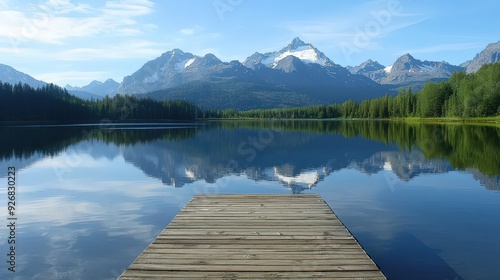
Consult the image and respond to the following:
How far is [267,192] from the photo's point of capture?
941 inches

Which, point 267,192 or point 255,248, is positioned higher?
point 255,248

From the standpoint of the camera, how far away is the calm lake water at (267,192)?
12453 millimetres

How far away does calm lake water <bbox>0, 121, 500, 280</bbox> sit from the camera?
12453 mm

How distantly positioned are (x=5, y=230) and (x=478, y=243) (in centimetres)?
1906

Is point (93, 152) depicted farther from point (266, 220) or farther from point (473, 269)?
point (473, 269)

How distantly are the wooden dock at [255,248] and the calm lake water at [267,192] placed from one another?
226 centimetres

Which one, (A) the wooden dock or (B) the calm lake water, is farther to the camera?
(B) the calm lake water

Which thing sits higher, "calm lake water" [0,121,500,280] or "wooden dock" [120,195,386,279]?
"wooden dock" [120,195,386,279]

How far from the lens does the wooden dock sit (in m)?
8.45

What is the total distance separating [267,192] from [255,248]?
45.9 feet

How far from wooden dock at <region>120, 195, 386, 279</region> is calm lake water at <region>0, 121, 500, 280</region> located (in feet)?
7.42

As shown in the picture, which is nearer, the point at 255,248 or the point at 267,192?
the point at 255,248

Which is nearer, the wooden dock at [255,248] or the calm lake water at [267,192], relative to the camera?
the wooden dock at [255,248]

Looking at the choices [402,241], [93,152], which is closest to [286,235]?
[402,241]
